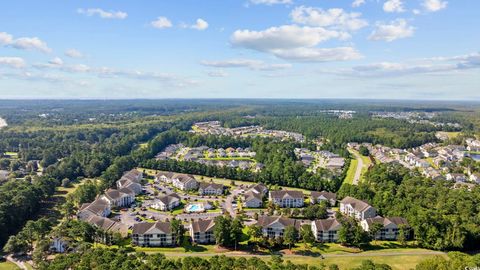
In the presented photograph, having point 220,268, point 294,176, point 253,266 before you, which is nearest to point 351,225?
point 253,266

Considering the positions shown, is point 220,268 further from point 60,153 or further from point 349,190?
point 60,153

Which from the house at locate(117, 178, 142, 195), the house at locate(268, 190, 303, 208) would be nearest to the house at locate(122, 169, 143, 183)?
the house at locate(117, 178, 142, 195)

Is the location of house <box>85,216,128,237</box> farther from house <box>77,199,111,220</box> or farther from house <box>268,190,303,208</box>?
house <box>268,190,303,208</box>

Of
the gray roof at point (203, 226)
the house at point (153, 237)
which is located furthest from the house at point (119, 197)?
the gray roof at point (203, 226)

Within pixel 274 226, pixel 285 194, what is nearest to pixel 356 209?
pixel 285 194

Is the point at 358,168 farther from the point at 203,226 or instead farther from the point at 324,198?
the point at 203,226

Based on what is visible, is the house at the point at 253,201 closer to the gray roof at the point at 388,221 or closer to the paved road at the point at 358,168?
the gray roof at the point at 388,221
